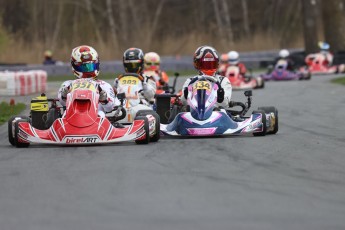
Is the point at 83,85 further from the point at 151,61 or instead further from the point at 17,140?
the point at 151,61

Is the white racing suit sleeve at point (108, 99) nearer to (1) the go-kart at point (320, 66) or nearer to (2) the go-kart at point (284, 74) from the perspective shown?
(2) the go-kart at point (284, 74)

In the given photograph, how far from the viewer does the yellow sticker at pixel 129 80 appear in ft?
51.9

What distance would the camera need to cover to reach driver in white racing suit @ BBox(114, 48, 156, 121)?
15.6 m

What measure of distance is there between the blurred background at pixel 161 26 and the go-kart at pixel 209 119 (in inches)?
922

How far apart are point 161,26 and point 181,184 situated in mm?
52491

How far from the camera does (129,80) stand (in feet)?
52.0

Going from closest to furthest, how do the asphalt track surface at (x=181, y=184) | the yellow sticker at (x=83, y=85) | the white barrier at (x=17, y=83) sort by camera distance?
the asphalt track surface at (x=181, y=184)
the yellow sticker at (x=83, y=85)
the white barrier at (x=17, y=83)

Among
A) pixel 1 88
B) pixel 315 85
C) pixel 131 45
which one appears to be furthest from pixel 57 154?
pixel 131 45

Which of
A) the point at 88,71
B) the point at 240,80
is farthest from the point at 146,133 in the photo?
the point at 240,80

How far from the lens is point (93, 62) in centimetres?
1323

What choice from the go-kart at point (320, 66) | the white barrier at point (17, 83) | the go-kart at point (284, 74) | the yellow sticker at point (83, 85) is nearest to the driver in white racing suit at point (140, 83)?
the yellow sticker at point (83, 85)

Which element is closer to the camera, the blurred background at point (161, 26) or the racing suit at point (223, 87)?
the racing suit at point (223, 87)

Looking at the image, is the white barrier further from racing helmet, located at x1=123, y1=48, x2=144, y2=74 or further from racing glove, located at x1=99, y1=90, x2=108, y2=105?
racing glove, located at x1=99, y1=90, x2=108, y2=105

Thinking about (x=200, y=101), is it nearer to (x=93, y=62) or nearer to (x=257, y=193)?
(x=93, y=62)
